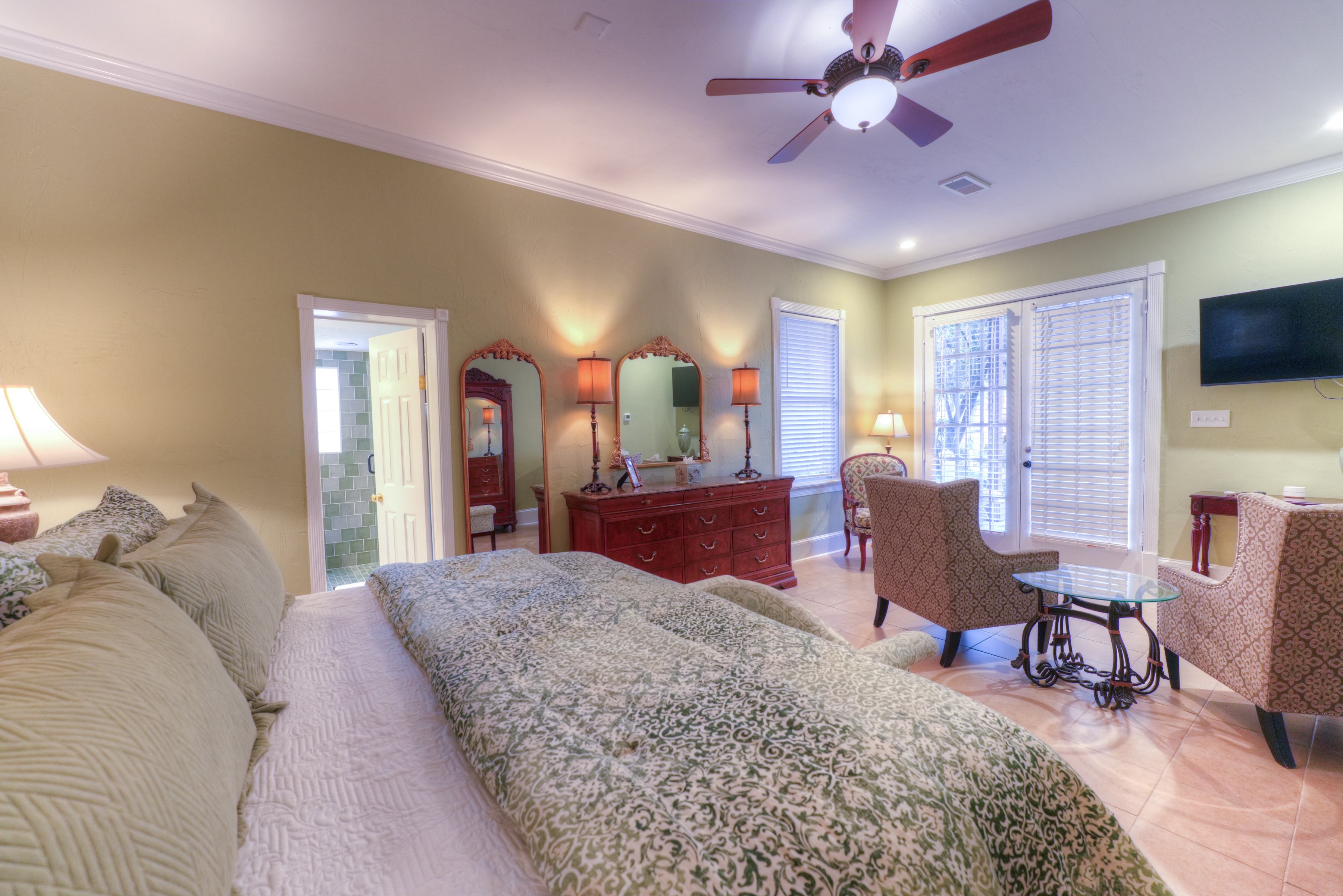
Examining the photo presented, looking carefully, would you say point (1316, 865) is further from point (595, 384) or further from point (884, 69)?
point (595, 384)

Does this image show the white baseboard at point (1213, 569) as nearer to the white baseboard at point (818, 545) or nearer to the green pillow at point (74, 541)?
the white baseboard at point (818, 545)

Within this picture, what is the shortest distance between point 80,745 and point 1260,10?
3.77 meters

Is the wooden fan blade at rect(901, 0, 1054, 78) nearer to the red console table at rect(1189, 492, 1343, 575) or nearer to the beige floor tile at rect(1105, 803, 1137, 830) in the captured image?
the beige floor tile at rect(1105, 803, 1137, 830)

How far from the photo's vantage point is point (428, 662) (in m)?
1.15

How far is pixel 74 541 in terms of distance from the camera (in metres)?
1.21

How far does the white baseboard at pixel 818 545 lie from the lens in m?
4.96

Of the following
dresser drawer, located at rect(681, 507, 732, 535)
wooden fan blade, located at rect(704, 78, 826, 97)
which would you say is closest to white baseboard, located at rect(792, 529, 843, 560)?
dresser drawer, located at rect(681, 507, 732, 535)

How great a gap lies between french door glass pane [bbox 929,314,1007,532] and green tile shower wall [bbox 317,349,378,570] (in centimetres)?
521

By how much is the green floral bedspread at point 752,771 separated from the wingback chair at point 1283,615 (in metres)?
1.66

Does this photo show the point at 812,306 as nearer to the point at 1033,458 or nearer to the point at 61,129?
the point at 1033,458

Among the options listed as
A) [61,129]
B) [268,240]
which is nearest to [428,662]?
[268,240]

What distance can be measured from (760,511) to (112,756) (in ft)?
12.6

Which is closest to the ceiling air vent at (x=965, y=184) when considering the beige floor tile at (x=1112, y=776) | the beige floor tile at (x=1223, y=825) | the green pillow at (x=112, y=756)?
the beige floor tile at (x=1112, y=776)

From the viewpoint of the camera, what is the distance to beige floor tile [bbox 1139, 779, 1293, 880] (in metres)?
1.58
